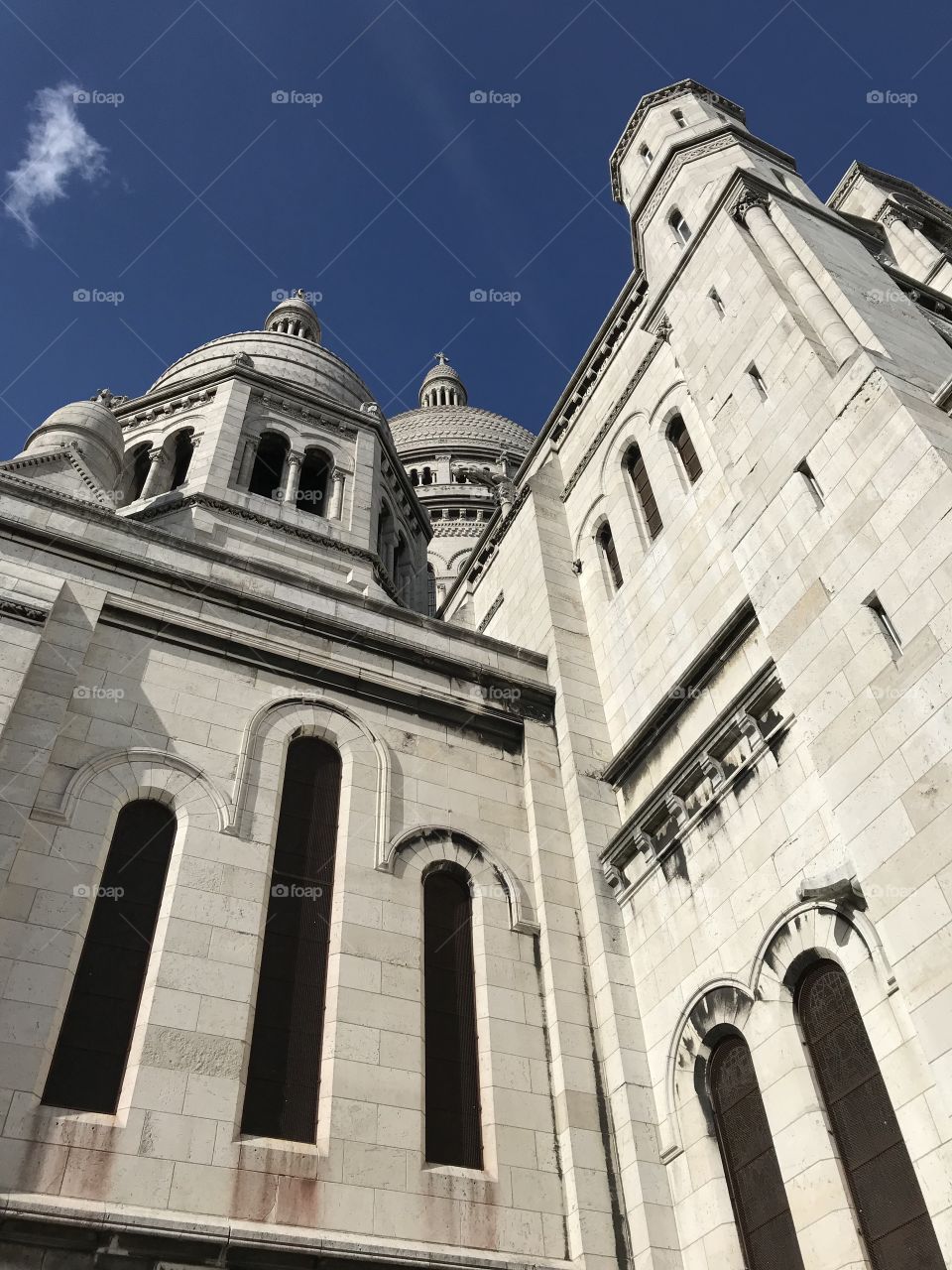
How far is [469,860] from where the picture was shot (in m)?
15.1

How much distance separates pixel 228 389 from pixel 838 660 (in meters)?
21.2

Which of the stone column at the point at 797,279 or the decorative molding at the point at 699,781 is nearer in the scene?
the decorative molding at the point at 699,781

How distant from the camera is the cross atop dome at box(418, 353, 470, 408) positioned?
70.8 meters

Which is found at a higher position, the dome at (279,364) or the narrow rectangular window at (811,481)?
the dome at (279,364)

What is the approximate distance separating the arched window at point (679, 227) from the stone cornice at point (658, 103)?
17.4 feet

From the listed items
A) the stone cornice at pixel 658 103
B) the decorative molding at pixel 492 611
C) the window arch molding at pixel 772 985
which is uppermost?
the stone cornice at pixel 658 103

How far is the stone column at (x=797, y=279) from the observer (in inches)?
559

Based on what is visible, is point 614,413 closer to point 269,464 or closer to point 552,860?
point 552,860

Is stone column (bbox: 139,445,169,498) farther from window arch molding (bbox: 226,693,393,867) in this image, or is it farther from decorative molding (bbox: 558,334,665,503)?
window arch molding (bbox: 226,693,393,867)

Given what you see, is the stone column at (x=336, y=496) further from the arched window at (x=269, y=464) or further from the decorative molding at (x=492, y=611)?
the decorative molding at (x=492, y=611)

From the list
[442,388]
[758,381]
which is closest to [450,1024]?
[758,381]

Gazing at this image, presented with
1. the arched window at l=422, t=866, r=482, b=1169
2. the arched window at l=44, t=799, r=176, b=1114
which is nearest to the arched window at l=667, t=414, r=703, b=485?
the arched window at l=422, t=866, r=482, b=1169

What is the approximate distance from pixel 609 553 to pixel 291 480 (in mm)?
10267

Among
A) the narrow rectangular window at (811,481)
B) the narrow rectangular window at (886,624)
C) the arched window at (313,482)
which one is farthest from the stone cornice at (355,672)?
the arched window at (313,482)
